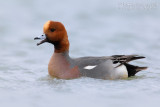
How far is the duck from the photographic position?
535 inches

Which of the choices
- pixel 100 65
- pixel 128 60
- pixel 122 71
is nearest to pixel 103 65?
pixel 100 65

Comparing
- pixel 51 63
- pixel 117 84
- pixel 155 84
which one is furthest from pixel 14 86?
pixel 155 84

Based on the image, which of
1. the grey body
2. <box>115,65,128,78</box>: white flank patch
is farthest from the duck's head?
<box>115,65,128,78</box>: white flank patch

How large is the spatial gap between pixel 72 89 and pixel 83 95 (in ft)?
1.82

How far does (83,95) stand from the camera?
12.3 metres

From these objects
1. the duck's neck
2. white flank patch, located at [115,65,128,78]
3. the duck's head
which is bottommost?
white flank patch, located at [115,65,128,78]

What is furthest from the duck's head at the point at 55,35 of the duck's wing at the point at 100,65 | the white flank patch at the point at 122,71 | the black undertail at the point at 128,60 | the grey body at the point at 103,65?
the white flank patch at the point at 122,71

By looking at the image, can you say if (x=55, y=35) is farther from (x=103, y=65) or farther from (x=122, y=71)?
(x=122, y=71)

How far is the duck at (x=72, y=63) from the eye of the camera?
13.6 meters

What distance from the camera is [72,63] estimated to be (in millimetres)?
13672

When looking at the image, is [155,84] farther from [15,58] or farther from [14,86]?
[15,58]

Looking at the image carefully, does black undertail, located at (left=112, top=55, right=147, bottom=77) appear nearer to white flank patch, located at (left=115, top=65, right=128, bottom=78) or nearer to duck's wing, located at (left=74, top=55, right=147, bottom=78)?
duck's wing, located at (left=74, top=55, right=147, bottom=78)

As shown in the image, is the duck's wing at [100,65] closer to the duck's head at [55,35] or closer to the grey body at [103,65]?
the grey body at [103,65]

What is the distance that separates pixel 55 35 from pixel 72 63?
778mm
